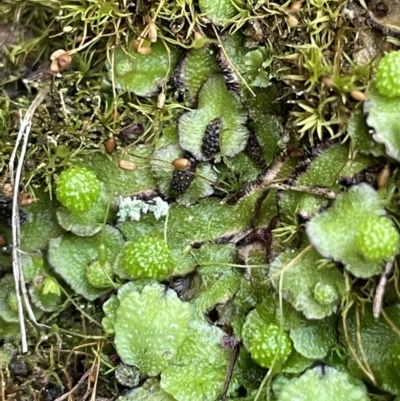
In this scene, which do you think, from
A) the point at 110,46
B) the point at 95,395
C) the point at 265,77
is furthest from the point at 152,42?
the point at 95,395

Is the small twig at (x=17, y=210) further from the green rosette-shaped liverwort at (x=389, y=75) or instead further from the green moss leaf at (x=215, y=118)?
the green rosette-shaped liverwort at (x=389, y=75)

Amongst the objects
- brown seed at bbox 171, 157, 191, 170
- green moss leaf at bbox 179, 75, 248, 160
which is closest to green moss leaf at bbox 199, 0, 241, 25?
green moss leaf at bbox 179, 75, 248, 160

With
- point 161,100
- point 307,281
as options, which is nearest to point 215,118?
point 161,100

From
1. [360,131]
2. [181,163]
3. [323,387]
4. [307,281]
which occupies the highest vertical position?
[360,131]

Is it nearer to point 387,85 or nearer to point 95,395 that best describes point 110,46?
point 387,85

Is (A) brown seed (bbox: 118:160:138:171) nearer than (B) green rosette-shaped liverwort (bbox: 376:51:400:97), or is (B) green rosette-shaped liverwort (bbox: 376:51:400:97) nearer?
(B) green rosette-shaped liverwort (bbox: 376:51:400:97)

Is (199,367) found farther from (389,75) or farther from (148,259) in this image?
(389,75)

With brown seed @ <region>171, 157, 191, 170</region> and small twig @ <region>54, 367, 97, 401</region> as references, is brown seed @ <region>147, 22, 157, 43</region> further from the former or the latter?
small twig @ <region>54, 367, 97, 401</region>

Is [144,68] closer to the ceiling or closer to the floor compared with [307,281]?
closer to the ceiling
